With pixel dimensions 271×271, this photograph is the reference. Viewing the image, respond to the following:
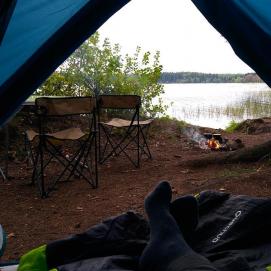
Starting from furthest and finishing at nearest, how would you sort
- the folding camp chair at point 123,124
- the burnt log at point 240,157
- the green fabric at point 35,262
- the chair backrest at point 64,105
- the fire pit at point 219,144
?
1. the fire pit at point 219,144
2. the folding camp chair at point 123,124
3. the burnt log at point 240,157
4. the chair backrest at point 64,105
5. the green fabric at point 35,262

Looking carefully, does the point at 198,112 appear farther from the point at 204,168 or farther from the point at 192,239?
the point at 192,239

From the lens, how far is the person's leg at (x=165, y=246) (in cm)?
140

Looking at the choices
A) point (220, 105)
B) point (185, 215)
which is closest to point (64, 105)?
point (185, 215)

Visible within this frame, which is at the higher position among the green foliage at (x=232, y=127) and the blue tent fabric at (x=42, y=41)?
the blue tent fabric at (x=42, y=41)

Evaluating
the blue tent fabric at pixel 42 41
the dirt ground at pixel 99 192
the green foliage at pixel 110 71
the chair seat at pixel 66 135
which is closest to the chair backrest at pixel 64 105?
the chair seat at pixel 66 135

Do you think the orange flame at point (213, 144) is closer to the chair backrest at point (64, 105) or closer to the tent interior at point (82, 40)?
the chair backrest at point (64, 105)

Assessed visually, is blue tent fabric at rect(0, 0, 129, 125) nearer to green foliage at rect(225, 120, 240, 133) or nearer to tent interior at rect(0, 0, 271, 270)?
tent interior at rect(0, 0, 271, 270)

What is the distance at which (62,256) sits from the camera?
169cm

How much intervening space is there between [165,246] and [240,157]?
3431 mm

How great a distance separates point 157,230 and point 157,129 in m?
5.70

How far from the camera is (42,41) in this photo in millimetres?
2277

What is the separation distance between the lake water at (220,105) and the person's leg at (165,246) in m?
7.51

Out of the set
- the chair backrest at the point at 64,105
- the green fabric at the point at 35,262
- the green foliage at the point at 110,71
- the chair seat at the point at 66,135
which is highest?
the green foliage at the point at 110,71

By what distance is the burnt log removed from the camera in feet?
15.4
